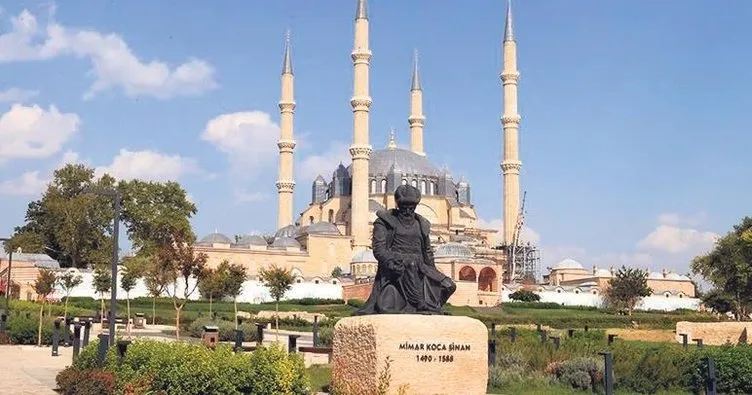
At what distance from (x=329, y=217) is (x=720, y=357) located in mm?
59553

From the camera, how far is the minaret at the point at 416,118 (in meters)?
75.9

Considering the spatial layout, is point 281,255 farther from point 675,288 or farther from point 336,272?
point 675,288

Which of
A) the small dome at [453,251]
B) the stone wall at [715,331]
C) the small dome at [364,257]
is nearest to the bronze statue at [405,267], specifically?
the stone wall at [715,331]

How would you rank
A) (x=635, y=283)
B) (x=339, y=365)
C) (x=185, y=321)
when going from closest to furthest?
(x=339, y=365), (x=185, y=321), (x=635, y=283)

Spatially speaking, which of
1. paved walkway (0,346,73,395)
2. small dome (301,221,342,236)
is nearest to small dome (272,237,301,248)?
small dome (301,221,342,236)

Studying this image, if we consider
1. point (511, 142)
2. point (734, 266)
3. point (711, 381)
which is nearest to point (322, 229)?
point (511, 142)

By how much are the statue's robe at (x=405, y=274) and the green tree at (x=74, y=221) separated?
39.5 metres

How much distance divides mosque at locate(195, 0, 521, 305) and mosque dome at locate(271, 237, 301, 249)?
7 centimetres

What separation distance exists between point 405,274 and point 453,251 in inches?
1928

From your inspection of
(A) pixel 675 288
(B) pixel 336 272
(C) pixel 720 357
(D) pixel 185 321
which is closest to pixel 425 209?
(B) pixel 336 272

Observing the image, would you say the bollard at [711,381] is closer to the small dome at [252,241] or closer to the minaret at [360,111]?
the minaret at [360,111]

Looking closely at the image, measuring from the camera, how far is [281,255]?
62.1m

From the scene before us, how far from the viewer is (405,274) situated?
957 cm

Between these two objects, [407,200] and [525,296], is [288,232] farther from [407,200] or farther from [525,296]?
[407,200]
